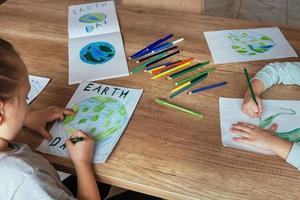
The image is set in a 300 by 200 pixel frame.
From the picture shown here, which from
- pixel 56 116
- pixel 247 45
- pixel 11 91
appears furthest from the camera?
pixel 247 45

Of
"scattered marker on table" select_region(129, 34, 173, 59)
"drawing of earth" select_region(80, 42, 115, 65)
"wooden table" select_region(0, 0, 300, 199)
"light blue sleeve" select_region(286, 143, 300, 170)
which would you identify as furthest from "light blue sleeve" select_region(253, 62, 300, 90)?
"drawing of earth" select_region(80, 42, 115, 65)

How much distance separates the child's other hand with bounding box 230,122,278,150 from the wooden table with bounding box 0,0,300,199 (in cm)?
3

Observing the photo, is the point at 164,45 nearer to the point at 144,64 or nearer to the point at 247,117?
the point at 144,64

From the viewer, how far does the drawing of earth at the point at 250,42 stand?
41.1 inches

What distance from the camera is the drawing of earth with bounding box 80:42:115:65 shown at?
3.47ft

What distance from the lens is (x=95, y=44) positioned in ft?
3.71

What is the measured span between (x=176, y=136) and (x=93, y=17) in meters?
0.70

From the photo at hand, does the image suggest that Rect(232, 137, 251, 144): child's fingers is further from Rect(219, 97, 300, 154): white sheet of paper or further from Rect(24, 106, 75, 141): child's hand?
Rect(24, 106, 75, 141): child's hand

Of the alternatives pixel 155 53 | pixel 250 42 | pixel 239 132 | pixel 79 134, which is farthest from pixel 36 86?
pixel 250 42

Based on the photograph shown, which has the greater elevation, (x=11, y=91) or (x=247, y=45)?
(x=11, y=91)

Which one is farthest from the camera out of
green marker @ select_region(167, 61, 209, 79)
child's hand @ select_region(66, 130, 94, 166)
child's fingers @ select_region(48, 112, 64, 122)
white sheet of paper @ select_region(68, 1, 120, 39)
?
white sheet of paper @ select_region(68, 1, 120, 39)

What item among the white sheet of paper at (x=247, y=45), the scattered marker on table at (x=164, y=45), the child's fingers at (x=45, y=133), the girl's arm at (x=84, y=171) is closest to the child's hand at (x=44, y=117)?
the child's fingers at (x=45, y=133)

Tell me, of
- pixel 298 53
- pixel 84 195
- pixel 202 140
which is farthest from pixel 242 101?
pixel 84 195

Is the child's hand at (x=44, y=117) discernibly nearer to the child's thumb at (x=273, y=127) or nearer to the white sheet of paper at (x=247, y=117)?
the white sheet of paper at (x=247, y=117)
